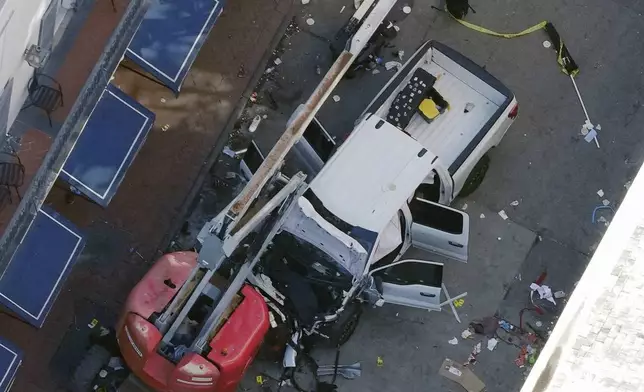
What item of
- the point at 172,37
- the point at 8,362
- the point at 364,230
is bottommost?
the point at 8,362

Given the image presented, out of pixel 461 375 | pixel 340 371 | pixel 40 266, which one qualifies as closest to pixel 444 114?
pixel 461 375

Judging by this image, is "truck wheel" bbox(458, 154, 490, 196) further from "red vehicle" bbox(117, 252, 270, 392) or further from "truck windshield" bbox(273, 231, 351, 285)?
"red vehicle" bbox(117, 252, 270, 392)

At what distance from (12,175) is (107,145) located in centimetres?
174

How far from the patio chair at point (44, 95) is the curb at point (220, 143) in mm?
2879

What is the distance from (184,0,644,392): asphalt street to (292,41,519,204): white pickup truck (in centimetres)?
103

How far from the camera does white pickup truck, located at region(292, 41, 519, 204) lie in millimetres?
16391

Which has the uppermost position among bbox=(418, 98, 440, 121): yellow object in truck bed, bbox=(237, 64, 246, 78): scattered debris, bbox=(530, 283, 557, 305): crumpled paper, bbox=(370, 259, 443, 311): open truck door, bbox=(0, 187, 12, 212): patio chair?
bbox=(418, 98, 440, 121): yellow object in truck bed

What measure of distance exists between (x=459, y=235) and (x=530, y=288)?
65.4 inches

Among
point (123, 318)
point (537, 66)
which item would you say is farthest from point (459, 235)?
point (123, 318)

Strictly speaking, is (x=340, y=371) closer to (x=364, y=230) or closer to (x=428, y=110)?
(x=364, y=230)

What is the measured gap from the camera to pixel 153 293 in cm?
1512

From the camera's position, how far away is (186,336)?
49.6 ft

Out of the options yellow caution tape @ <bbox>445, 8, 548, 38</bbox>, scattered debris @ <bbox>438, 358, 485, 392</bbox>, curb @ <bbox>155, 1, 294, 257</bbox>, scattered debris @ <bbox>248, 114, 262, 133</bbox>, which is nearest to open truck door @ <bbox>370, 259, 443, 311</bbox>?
scattered debris @ <bbox>438, 358, 485, 392</bbox>

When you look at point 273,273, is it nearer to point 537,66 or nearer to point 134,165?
point 134,165
